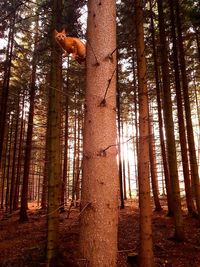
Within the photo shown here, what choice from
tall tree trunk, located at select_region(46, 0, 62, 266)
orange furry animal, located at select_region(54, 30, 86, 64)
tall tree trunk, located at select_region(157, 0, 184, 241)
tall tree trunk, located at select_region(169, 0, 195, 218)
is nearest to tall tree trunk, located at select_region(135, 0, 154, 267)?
tall tree trunk, located at select_region(46, 0, 62, 266)

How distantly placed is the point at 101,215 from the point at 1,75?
17499 mm

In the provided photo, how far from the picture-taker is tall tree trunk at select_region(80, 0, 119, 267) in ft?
7.30

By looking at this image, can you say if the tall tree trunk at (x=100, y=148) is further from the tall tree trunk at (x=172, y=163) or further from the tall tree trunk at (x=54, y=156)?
the tall tree trunk at (x=172, y=163)

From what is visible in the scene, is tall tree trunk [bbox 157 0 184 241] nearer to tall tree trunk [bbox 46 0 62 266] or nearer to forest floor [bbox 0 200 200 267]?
forest floor [bbox 0 200 200 267]

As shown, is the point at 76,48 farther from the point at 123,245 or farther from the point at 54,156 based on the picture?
the point at 123,245

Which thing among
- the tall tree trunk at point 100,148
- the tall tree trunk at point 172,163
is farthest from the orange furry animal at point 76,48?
the tall tree trunk at point 172,163

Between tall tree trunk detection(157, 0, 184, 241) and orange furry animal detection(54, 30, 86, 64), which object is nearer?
orange furry animal detection(54, 30, 86, 64)

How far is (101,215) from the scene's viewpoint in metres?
2.25

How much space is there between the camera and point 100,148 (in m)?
2.36

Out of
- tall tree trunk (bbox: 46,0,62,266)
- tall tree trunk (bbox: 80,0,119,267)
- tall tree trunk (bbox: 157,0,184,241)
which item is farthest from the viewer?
tall tree trunk (bbox: 157,0,184,241)

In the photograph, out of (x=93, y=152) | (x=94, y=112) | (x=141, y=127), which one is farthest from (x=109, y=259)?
(x=141, y=127)

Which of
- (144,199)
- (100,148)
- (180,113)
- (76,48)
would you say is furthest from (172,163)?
(100,148)

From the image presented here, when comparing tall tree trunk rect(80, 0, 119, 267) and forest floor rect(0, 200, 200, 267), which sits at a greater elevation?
tall tree trunk rect(80, 0, 119, 267)

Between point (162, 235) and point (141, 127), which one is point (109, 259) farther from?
point (162, 235)
